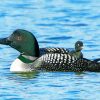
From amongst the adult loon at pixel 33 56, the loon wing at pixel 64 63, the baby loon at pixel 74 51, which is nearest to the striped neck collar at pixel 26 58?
the adult loon at pixel 33 56

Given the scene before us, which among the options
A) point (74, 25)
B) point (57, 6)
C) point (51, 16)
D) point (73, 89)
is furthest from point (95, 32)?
point (73, 89)

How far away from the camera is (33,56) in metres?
17.5

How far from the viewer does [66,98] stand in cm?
1456

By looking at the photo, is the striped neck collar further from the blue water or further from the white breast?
the blue water

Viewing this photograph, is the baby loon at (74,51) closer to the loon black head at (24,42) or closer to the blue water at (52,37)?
the loon black head at (24,42)

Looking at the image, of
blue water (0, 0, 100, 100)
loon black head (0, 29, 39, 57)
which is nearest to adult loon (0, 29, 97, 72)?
loon black head (0, 29, 39, 57)

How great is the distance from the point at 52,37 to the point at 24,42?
3181 millimetres

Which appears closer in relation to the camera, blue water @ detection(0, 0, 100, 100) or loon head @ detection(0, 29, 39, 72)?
blue water @ detection(0, 0, 100, 100)

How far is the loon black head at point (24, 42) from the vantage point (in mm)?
17312

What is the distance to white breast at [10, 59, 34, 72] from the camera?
672 inches

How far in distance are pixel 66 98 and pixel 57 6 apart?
428 inches

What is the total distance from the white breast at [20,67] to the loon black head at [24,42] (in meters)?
0.23

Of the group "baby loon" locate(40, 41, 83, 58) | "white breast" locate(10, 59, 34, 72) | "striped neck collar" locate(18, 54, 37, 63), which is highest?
"baby loon" locate(40, 41, 83, 58)

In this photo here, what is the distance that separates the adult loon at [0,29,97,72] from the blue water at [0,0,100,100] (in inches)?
9.5
